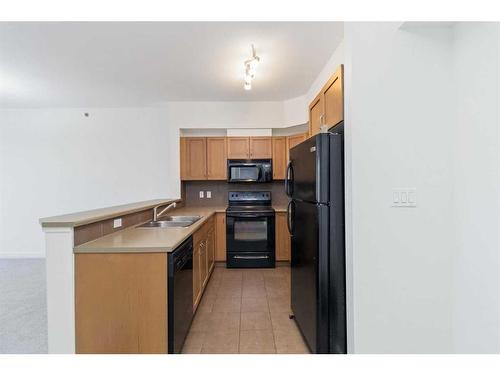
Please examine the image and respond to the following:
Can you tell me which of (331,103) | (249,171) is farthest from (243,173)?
(331,103)

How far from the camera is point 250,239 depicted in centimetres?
386

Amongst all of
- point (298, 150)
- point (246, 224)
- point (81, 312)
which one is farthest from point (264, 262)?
point (81, 312)

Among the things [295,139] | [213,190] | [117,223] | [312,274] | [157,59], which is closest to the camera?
[312,274]

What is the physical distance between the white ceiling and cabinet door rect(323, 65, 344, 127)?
1.87 feet

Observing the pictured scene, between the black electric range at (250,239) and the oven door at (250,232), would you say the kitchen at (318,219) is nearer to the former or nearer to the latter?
the black electric range at (250,239)

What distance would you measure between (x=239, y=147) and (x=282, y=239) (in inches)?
66.9

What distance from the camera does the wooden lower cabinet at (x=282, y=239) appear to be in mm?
3984

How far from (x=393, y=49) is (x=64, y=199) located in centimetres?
524

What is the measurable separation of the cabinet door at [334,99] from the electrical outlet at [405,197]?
0.68 metres

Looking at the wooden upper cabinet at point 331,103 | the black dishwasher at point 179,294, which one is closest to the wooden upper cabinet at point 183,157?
the black dishwasher at point 179,294

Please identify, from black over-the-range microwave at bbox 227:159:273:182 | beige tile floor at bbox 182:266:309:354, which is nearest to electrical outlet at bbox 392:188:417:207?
beige tile floor at bbox 182:266:309:354

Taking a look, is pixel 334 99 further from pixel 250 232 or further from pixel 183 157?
pixel 183 157
